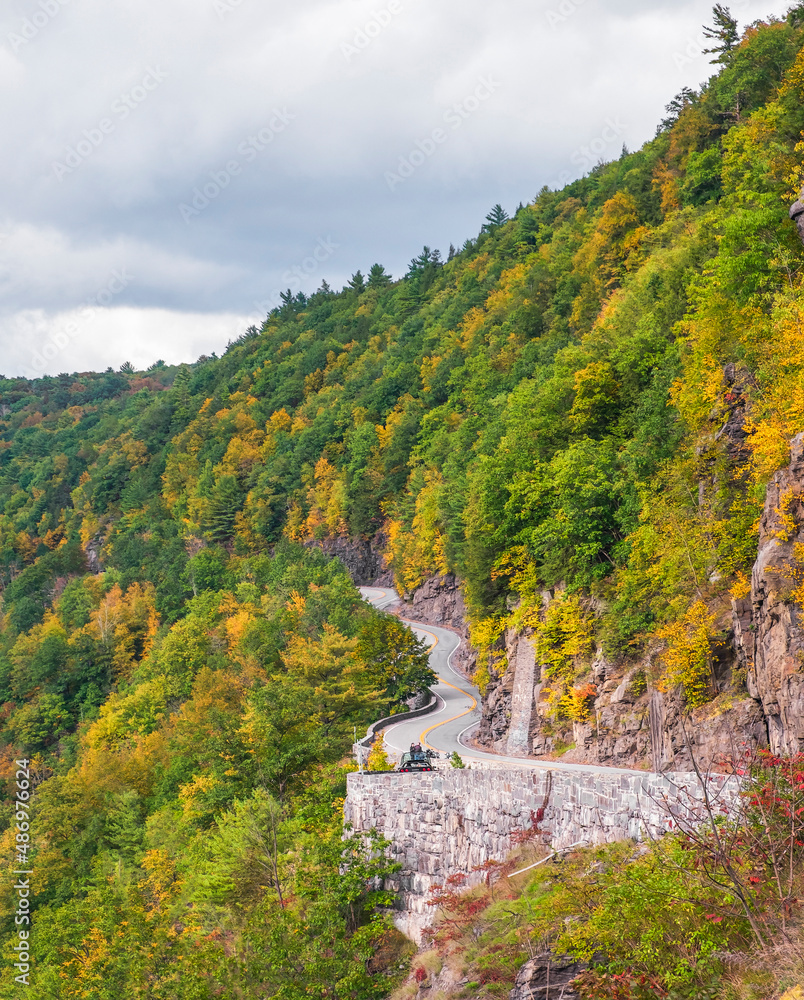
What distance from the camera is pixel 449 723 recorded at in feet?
116

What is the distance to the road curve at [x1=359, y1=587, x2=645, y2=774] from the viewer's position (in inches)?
950

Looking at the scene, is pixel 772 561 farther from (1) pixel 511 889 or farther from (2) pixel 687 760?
(1) pixel 511 889

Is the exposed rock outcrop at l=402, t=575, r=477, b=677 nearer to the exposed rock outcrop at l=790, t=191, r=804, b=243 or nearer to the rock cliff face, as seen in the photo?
the exposed rock outcrop at l=790, t=191, r=804, b=243

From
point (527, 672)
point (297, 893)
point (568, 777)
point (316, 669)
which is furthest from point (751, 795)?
point (316, 669)

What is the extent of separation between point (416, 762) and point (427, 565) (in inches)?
1724

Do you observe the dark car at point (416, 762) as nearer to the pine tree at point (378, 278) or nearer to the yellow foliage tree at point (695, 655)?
the yellow foliage tree at point (695, 655)

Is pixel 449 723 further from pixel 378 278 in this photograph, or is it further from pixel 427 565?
pixel 378 278

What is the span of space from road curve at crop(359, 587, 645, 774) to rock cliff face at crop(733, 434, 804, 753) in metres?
4.02

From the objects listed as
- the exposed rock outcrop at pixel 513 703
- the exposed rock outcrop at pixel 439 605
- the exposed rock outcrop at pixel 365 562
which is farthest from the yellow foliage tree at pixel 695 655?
the exposed rock outcrop at pixel 365 562

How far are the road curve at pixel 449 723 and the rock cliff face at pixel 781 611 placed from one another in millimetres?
4023

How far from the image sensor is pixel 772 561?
17.3 m

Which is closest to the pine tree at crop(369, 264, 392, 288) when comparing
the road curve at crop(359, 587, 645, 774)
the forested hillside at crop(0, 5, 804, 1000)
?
the forested hillside at crop(0, 5, 804, 1000)

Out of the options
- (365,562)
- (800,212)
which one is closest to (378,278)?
(365,562)

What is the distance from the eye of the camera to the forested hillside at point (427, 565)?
73.3 ft
